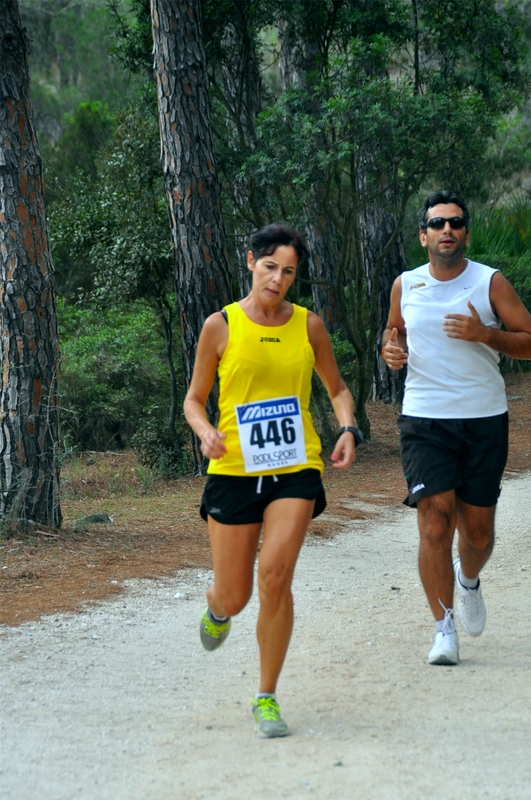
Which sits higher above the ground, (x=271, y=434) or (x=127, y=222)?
(x=127, y=222)

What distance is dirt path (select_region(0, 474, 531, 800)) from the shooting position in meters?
4.05

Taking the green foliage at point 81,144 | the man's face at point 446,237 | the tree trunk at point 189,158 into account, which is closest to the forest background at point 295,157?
the tree trunk at point 189,158

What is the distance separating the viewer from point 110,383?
1891 centimetres

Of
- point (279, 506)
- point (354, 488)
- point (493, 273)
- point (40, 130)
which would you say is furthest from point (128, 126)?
point (40, 130)

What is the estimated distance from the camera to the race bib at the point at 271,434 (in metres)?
4.64

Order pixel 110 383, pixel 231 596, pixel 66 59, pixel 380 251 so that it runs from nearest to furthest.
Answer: pixel 231 596
pixel 110 383
pixel 380 251
pixel 66 59

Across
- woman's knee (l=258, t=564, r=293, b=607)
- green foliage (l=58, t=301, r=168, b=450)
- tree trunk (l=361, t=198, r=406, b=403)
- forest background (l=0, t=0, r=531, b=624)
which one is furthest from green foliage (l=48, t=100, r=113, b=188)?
woman's knee (l=258, t=564, r=293, b=607)

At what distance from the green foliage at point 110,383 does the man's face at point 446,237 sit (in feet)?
38.9

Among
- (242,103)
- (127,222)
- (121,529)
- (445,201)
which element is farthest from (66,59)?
(445,201)

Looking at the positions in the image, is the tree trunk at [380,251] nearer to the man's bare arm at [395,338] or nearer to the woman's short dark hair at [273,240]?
the man's bare arm at [395,338]

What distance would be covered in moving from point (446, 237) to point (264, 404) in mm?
1569

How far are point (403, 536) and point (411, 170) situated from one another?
5719mm

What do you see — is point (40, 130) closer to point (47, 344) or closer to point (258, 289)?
point (47, 344)

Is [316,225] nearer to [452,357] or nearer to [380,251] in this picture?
[380,251]
